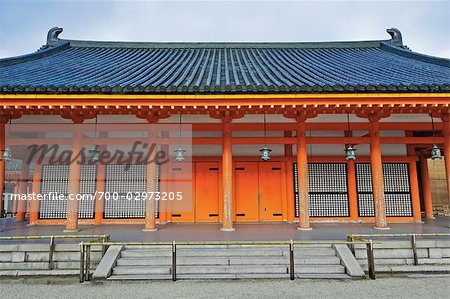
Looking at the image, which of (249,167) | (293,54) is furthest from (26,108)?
(293,54)

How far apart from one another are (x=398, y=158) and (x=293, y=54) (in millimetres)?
6151

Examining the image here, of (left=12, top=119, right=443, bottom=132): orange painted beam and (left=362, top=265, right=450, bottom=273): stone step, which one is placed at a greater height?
(left=12, top=119, right=443, bottom=132): orange painted beam

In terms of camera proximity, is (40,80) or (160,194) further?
(160,194)

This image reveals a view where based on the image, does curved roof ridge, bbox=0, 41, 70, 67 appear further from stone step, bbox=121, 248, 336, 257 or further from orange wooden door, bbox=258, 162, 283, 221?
orange wooden door, bbox=258, 162, 283, 221

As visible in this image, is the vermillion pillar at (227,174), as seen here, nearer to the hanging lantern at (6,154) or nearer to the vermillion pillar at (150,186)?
the vermillion pillar at (150,186)

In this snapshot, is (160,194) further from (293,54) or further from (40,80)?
(293,54)

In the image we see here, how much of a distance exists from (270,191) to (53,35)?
40.1 feet

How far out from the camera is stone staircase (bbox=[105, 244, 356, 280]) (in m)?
5.27

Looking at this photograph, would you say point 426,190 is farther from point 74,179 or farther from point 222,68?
point 74,179

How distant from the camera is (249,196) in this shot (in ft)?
32.2

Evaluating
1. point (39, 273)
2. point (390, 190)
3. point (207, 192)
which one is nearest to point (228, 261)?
point (39, 273)

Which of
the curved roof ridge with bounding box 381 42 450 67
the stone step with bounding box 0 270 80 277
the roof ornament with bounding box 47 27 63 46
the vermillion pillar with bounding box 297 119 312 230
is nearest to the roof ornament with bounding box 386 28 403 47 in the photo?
the curved roof ridge with bounding box 381 42 450 67

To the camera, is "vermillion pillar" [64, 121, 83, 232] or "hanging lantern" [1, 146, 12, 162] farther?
"vermillion pillar" [64, 121, 83, 232]

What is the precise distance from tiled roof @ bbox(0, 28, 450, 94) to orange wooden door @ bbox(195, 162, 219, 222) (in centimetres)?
307
